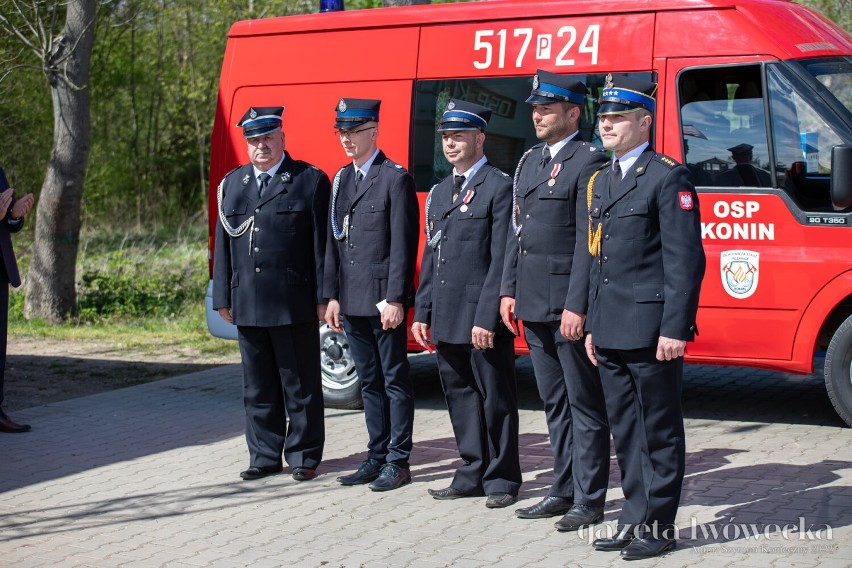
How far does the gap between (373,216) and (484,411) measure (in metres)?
1.26

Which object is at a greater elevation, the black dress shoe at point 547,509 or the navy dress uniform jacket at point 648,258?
the navy dress uniform jacket at point 648,258

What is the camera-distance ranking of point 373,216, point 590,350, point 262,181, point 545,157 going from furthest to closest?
point 262,181 < point 373,216 < point 545,157 < point 590,350

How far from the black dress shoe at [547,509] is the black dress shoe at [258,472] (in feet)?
5.45

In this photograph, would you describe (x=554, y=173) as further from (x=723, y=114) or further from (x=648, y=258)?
(x=723, y=114)

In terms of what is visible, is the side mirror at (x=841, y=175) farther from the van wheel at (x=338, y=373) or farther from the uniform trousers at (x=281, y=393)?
the van wheel at (x=338, y=373)

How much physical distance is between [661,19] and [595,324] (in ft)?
10.7

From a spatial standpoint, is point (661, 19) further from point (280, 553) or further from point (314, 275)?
point (280, 553)

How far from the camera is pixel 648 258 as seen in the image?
200 inches

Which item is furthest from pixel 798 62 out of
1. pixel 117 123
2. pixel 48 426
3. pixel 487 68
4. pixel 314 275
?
pixel 117 123

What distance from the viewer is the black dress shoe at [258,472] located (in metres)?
6.80

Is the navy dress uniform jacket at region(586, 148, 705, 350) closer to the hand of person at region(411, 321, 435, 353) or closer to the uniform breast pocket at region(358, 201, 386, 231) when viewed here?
the hand of person at region(411, 321, 435, 353)

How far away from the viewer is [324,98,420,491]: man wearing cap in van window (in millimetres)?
6512

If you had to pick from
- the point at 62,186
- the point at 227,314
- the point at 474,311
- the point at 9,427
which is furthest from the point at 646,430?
the point at 62,186

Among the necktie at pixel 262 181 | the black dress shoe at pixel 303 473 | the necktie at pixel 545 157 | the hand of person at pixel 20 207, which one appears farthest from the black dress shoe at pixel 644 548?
the hand of person at pixel 20 207
